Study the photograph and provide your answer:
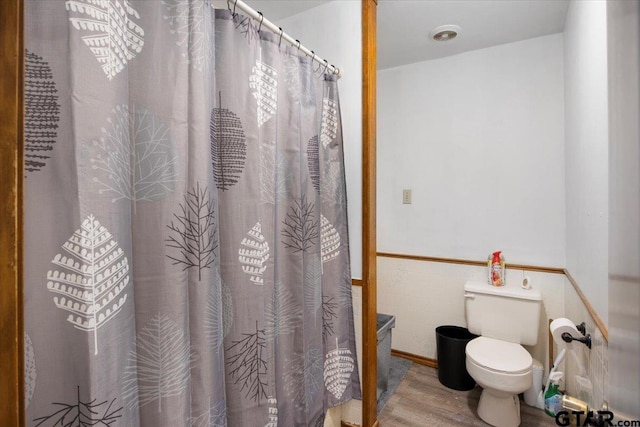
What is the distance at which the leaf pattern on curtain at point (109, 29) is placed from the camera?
65 cm

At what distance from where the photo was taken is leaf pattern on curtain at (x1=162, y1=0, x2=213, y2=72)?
849mm

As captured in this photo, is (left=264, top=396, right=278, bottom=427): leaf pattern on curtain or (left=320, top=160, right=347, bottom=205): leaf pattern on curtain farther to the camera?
(left=320, top=160, right=347, bottom=205): leaf pattern on curtain

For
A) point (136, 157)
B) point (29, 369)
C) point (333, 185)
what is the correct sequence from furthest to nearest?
point (333, 185) → point (136, 157) → point (29, 369)

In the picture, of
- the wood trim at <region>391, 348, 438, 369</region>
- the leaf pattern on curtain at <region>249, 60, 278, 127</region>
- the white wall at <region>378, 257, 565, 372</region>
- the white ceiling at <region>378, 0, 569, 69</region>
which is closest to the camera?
the leaf pattern on curtain at <region>249, 60, 278, 127</region>

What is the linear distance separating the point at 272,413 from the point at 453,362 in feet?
5.25

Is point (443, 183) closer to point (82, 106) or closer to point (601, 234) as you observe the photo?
point (601, 234)

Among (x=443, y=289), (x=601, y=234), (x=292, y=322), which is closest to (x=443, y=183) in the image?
(x=443, y=289)

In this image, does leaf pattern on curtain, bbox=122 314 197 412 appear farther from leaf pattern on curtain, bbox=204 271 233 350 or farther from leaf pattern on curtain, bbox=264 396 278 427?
leaf pattern on curtain, bbox=264 396 278 427

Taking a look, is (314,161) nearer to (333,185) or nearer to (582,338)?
(333,185)

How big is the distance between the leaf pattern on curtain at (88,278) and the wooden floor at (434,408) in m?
1.83

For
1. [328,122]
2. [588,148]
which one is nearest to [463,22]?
[588,148]

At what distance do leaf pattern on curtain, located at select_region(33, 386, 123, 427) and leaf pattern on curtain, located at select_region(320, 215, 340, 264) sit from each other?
1.01 meters

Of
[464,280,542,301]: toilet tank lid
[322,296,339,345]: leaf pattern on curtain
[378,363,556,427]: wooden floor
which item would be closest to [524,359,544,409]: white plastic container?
[378,363,556,427]: wooden floor

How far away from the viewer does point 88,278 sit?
655 millimetres
